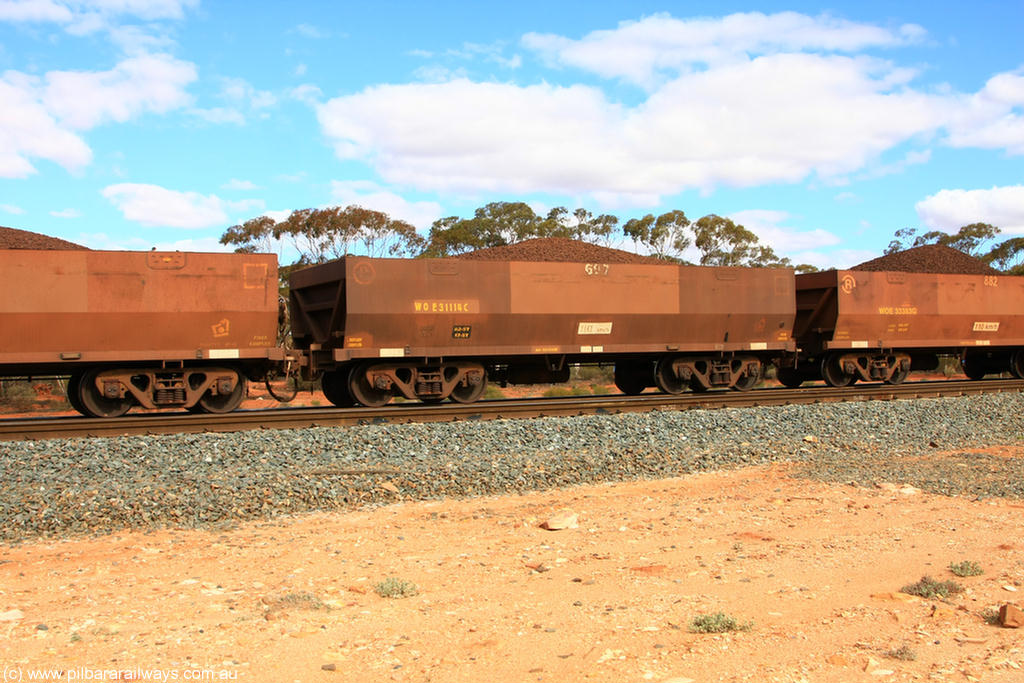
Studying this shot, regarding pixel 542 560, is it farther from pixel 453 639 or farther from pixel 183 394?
pixel 183 394

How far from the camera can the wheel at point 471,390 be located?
14977 mm

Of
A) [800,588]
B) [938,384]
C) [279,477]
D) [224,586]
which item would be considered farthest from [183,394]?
[938,384]

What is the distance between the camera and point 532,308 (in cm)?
1504

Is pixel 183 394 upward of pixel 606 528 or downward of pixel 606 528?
upward

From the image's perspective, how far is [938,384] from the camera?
18.5 metres

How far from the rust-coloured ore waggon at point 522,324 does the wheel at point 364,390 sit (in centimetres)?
2

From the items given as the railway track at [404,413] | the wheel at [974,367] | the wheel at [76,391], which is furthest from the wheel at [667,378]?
the wheel at [974,367]

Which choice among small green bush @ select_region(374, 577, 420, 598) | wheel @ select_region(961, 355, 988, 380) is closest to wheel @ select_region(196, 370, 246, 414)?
small green bush @ select_region(374, 577, 420, 598)

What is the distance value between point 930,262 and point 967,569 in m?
47.7

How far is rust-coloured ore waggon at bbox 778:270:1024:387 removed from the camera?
18969 mm

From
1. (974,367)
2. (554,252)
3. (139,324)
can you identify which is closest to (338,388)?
(139,324)

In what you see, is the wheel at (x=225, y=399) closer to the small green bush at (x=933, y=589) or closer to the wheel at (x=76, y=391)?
the wheel at (x=76, y=391)

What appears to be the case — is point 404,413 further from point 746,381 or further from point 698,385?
point 746,381

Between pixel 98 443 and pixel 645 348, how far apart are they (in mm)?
10061
